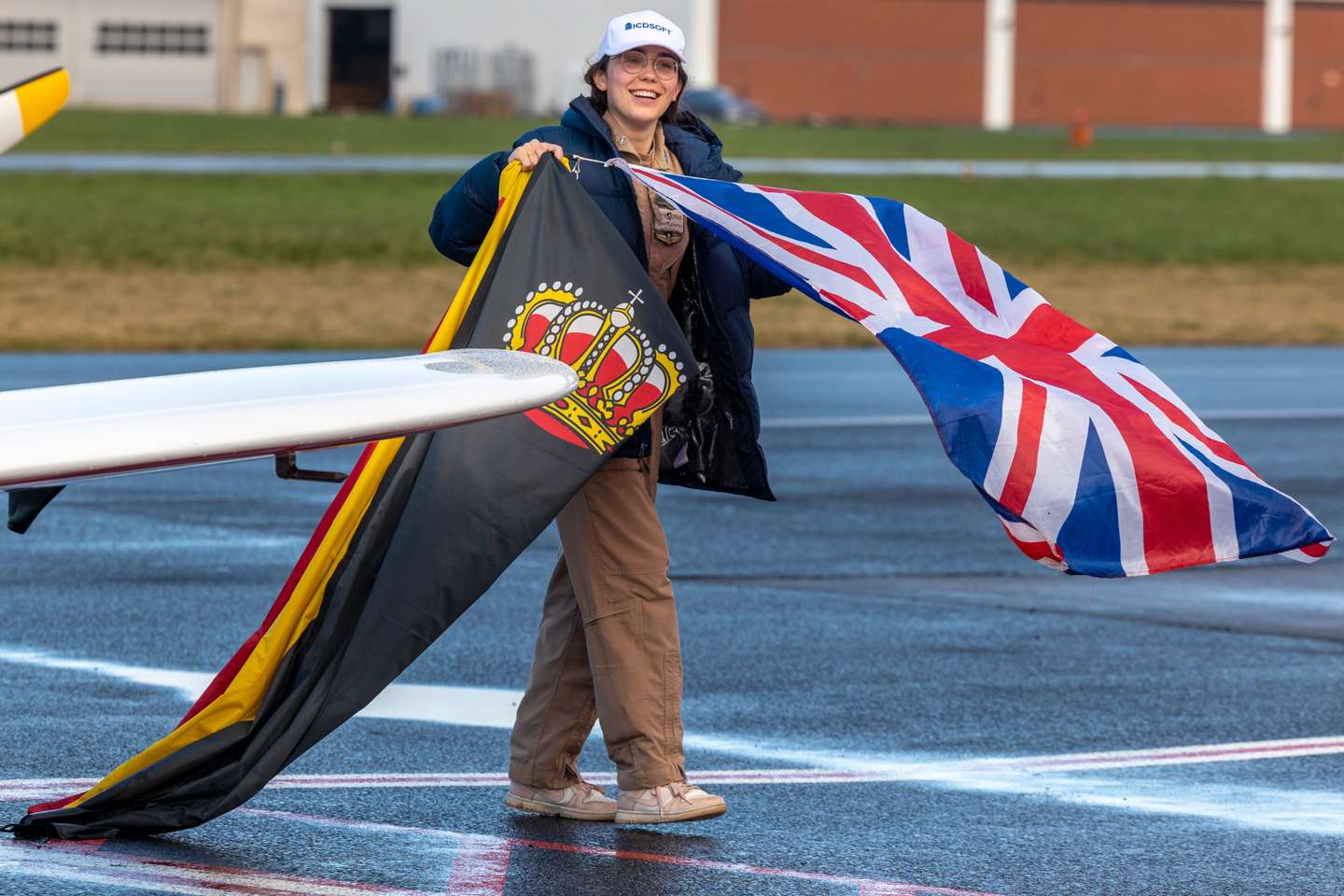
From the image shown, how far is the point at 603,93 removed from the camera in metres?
5.61

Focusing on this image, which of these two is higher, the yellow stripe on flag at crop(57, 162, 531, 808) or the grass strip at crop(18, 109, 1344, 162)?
the grass strip at crop(18, 109, 1344, 162)

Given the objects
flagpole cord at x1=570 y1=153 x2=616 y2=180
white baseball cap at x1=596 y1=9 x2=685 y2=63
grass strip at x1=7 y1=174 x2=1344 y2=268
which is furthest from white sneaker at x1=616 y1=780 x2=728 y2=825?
grass strip at x1=7 y1=174 x2=1344 y2=268

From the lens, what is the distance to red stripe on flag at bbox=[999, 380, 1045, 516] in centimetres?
534

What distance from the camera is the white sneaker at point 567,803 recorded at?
561 cm

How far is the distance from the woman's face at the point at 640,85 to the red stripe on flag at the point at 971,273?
87 centimetres

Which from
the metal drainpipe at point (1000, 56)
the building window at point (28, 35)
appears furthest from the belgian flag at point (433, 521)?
the building window at point (28, 35)

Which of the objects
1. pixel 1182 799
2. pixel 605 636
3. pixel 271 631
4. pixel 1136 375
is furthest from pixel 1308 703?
pixel 271 631

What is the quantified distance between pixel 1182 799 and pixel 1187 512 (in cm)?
89

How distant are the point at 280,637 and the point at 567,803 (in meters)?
0.87

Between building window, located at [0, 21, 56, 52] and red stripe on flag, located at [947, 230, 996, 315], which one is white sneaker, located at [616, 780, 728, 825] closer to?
red stripe on flag, located at [947, 230, 996, 315]

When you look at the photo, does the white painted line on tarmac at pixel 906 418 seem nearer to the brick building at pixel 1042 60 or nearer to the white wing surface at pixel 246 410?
the white wing surface at pixel 246 410

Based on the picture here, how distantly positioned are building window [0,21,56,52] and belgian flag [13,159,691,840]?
7224cm

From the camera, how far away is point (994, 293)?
19.1ft

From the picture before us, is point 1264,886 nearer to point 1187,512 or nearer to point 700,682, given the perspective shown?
point 1187,512
